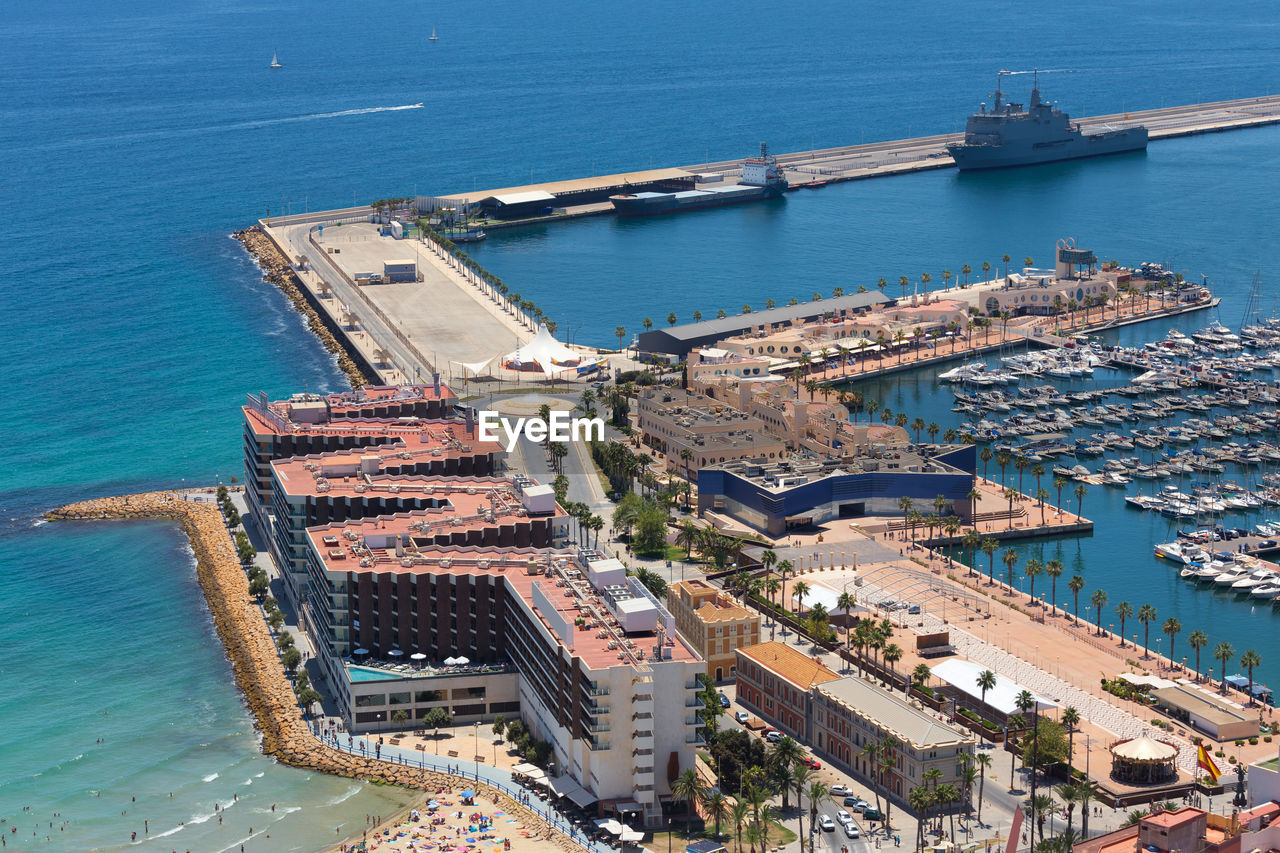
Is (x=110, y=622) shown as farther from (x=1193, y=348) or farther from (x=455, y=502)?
(x=1193, y=348)

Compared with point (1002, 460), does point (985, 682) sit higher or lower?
lower

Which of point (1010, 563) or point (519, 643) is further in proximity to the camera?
point (1010, 563)

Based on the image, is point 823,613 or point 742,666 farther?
point 823,613

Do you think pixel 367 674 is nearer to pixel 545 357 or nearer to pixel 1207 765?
pixel 1207 765

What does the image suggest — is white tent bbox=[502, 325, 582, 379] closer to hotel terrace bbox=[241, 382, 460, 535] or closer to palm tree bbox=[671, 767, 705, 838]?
hotel terrace bbox=[241, 382, 460, 535]

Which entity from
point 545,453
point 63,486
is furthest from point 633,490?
point 63,486

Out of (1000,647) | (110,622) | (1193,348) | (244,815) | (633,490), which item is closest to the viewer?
(244,815)

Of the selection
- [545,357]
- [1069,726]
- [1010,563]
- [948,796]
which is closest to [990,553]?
[1010,563]
